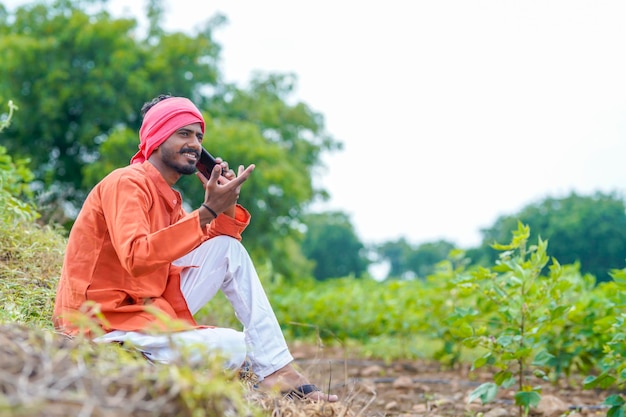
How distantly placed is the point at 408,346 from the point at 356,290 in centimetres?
213

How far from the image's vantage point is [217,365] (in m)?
1.76

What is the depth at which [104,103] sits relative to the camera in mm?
17047

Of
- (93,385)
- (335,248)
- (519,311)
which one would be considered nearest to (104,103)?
(519,311)

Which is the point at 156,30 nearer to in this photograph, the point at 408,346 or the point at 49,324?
the point at 408,346

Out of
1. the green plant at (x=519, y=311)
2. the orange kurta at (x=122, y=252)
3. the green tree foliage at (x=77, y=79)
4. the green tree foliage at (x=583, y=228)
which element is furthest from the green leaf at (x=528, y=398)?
the green tree foliage at (x=583, y=228)

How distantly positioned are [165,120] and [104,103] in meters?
14.7

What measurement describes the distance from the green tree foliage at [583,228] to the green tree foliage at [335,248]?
25483 millimetres

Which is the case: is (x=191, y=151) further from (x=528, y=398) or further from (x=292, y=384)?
(x=528, y=398)

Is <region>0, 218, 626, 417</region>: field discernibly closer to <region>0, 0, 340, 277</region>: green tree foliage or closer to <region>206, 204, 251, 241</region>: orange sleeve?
<region>206, 204, 251, 241</region>: orange sleeve

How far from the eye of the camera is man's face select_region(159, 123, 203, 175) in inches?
121

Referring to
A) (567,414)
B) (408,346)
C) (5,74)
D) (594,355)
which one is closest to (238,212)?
(567,414)

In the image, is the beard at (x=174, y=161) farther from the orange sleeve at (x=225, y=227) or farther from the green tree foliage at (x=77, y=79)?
the green tree foliage at (x=77, y=79)

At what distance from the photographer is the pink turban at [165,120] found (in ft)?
10.0

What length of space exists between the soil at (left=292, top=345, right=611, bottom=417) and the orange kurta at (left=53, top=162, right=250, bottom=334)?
0.81 meters
